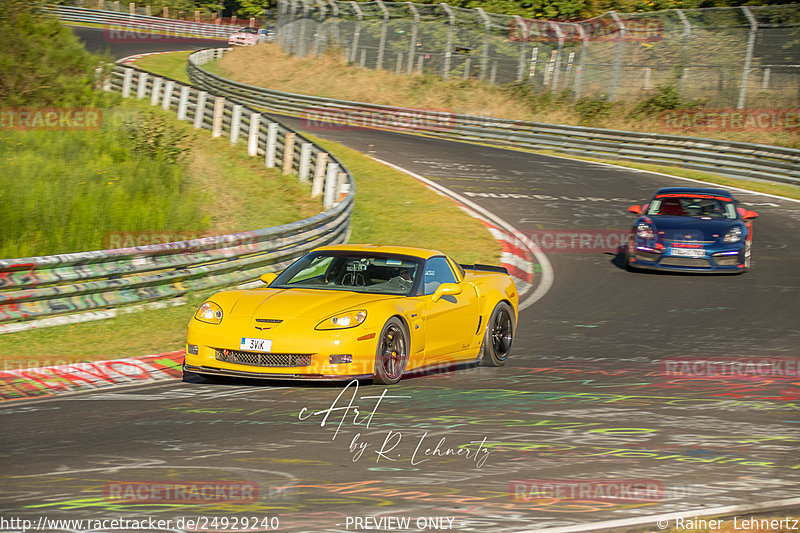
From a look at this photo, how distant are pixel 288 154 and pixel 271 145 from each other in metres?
1.04

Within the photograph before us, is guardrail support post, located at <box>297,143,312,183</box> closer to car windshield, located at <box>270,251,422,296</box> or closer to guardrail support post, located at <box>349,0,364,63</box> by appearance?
car windshield, located at <box>270,251,422,296</box>

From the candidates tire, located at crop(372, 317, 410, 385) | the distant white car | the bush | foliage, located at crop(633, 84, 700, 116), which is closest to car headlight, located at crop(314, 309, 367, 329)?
tire, located at crop(372, 317, 410, 385)

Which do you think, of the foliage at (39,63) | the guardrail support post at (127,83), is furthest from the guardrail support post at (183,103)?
the guardrail support post at (127,83)

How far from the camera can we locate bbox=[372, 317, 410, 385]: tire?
8.54 m

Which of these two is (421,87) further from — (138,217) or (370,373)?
(370,373)

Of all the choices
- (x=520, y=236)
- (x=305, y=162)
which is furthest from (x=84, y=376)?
(x=305, y=162)

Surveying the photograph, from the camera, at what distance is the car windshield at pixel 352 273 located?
9.58 meters

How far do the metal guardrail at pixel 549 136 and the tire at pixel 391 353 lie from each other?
70.3ft

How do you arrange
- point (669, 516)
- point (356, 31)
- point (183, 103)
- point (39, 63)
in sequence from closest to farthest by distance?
point (669, 516)
point (39, 63)
point (183, 103)
point (356, 31)

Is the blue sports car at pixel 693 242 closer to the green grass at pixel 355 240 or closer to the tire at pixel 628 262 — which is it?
the tire at pixel 628 262

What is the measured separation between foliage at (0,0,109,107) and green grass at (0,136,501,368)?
3903 mm

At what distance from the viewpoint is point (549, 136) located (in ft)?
111

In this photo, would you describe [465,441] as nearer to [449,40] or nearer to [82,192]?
[82,192]
